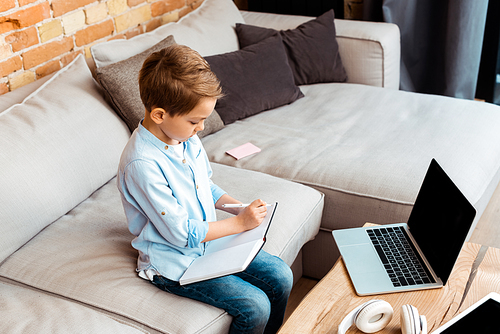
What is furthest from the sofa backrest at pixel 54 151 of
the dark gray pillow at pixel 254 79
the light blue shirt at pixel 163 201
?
the dark gray pillow at pixel 254 79

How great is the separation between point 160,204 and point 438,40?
2424mm

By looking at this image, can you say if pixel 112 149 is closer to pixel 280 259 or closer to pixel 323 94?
pixel 280 259

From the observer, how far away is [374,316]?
996 millimetres

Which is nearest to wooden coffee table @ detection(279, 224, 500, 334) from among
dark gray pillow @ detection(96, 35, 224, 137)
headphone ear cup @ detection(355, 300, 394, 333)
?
headphone ear cup @ detection(355, 300, 394, 333)

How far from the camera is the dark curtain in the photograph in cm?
271

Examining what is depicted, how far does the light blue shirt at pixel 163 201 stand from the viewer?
1.13 m

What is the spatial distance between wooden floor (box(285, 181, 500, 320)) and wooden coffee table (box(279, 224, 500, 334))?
0.61 meters

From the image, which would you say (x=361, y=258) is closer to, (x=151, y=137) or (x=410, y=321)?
(x=410, y=321)

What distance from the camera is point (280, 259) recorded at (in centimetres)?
137

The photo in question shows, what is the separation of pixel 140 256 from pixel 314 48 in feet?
5.09

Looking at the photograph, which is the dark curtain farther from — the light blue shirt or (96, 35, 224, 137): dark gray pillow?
the light blue shirt

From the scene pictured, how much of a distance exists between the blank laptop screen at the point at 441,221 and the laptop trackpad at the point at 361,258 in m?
0.13

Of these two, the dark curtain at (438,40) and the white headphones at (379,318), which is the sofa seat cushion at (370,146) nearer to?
the white headphones at (379,318)

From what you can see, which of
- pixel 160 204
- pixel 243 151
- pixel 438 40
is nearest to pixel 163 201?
pixel 160 204
